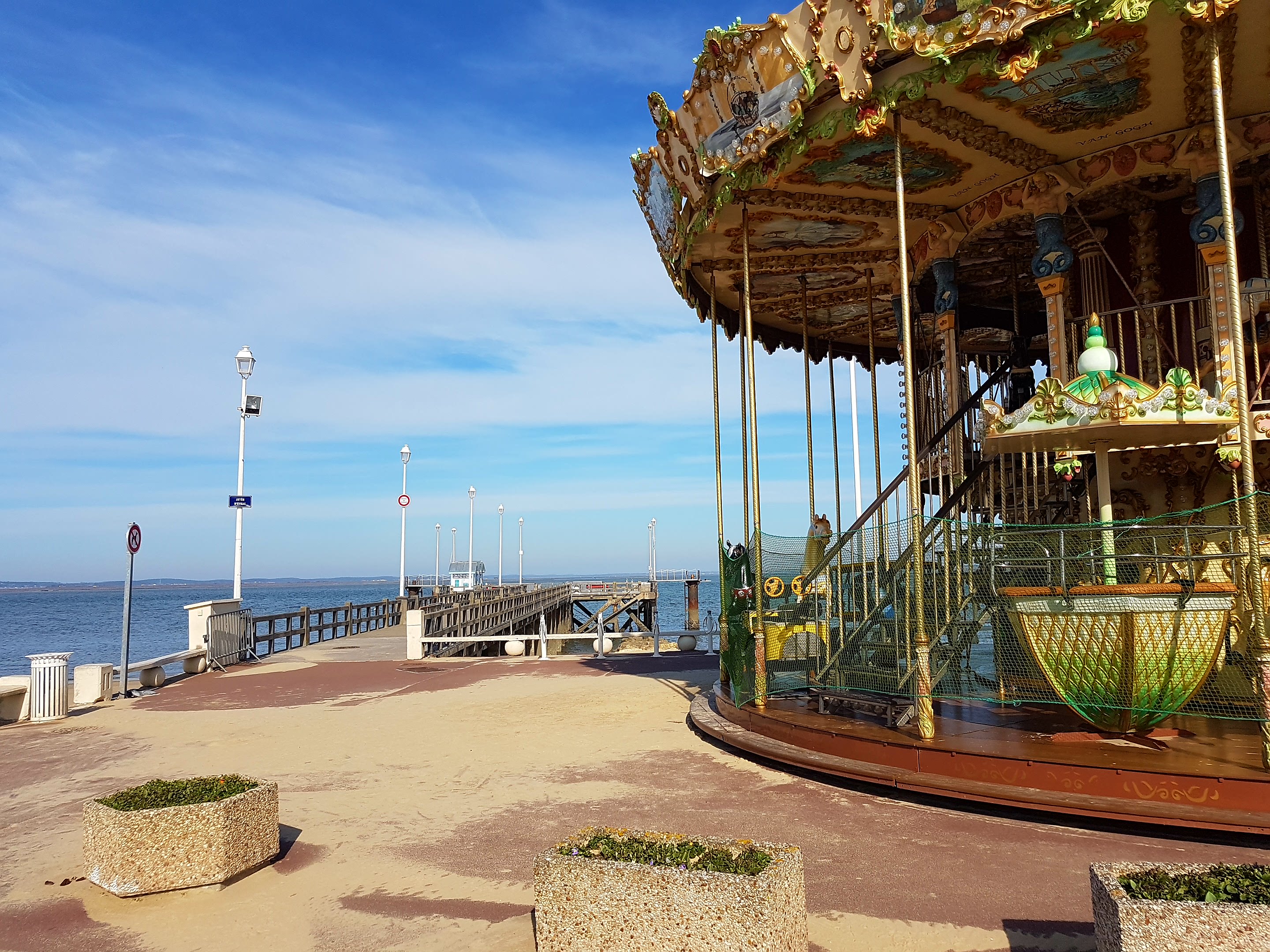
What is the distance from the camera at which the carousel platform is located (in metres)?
6.91

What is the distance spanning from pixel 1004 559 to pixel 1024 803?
232 cm

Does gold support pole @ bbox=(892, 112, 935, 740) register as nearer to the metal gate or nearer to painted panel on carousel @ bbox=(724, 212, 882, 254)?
painted panel on carousel @ bbox=(724, 212, 882, 254)

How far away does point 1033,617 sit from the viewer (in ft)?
27.6

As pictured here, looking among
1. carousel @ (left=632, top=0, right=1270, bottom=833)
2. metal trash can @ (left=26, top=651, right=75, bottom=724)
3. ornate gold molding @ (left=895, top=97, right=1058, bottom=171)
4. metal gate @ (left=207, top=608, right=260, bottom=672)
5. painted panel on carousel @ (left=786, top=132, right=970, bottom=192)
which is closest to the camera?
carousel @ (left=632, top=0, right=1270, bottom=833)

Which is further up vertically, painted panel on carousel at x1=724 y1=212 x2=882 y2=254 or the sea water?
painted panel on carousel at x1=724 y1=212 x2=882 y2=254

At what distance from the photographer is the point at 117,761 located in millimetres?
10891

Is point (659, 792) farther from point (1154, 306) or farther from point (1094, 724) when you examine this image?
point (1154, 306)

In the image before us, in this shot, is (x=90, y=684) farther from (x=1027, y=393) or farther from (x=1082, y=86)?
(x=1082, y=86)

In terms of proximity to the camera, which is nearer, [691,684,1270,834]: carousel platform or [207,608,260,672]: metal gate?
[691,684,1270,834]: carousel platform

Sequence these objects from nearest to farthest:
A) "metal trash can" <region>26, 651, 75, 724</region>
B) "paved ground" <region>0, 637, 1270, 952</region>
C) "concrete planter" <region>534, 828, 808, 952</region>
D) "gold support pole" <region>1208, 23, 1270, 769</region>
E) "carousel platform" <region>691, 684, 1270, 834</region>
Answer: "concrete planter" <region>534, 828, 808, 952</region> < "paved ground" <region>0, 637, 1270, 952</region> < "carousel platform" <region>691, 684, 1270, 834</region> < "gold support pole" <region>1208, 23, 1270, 769</region> < "metal trash can" <region>26, 651, 75, 724</region>

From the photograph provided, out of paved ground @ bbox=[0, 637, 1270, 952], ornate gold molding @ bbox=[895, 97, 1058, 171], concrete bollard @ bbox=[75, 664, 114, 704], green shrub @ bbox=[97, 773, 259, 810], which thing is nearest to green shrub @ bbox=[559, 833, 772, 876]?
paved ground @ bbox=[0, 637, 1270, 952]

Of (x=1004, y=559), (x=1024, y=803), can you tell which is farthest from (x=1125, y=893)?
(x=1004, y=559)

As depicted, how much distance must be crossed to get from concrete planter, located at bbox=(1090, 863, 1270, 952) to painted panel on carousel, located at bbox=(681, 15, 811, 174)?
7863 millimetres

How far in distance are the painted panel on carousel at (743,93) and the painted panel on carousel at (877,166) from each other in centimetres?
83
